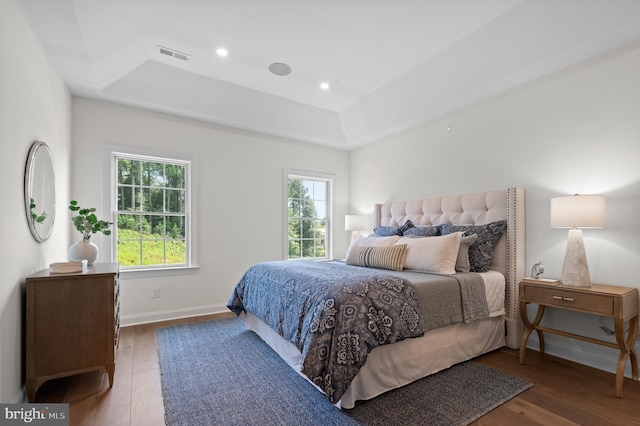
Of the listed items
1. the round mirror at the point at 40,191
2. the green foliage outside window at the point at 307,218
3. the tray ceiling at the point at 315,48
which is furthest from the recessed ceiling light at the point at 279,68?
the round mirror at the point at 40,191

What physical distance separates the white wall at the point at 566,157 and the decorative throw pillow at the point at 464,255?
62cm

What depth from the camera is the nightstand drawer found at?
2.19m

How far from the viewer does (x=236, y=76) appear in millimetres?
3562

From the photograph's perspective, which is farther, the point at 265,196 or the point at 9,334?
the point at 265,196

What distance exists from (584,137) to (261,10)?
9.57 feet

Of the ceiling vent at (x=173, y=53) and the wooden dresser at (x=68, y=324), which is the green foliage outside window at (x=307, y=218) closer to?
the ceiling vent at (x=173, y=53)

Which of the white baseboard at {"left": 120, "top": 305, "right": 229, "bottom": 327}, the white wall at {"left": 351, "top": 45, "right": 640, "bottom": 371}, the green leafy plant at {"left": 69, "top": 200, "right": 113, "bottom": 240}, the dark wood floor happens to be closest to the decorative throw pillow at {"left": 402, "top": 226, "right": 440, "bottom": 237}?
the white wall at {"left": 351, "top": 45, "right": 640, "bottom": 371}

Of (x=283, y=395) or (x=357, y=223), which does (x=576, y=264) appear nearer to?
(x=283, y=395)

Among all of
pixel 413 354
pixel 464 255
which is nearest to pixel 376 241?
pixel 464 255

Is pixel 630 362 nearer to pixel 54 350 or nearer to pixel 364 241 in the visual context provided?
pixel 364 241

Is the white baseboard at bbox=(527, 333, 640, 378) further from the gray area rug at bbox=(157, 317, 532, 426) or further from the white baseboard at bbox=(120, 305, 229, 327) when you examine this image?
the white baseboard at bbox=(120, 305, 229, 327)

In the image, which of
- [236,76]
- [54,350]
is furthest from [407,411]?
[236,76]

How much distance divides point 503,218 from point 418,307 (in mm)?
1562

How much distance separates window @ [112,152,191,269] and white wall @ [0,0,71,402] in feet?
3.93
